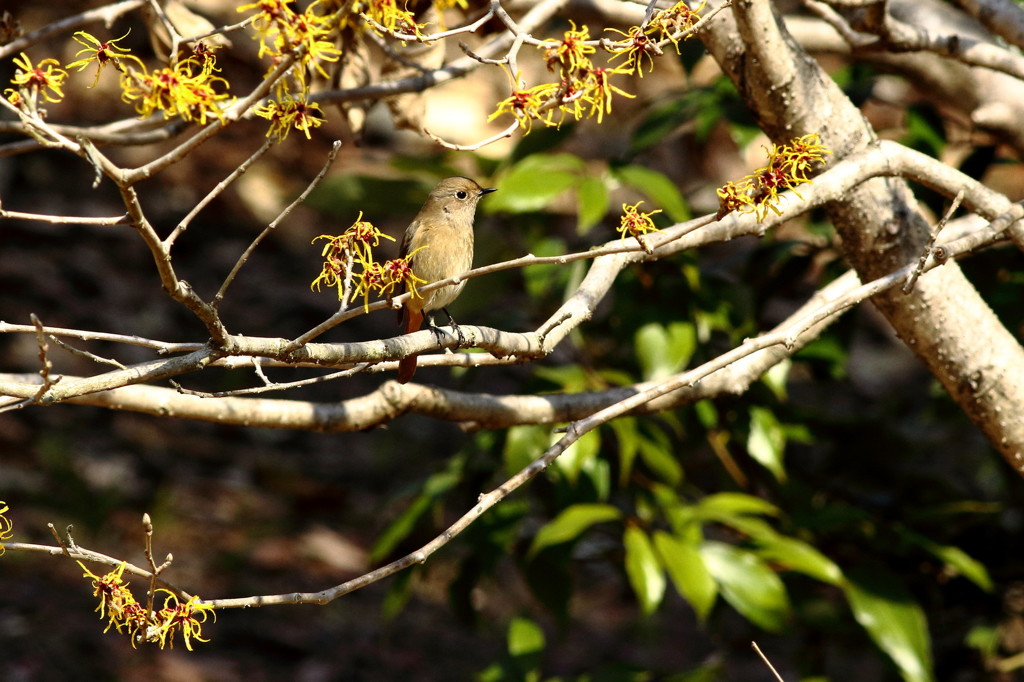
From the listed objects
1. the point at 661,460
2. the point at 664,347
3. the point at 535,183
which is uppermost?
the point at 535,183

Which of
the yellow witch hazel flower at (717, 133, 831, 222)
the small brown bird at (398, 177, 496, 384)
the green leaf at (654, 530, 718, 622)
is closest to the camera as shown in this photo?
the yellow witch hazel flower at (717, 133, 831, 222)

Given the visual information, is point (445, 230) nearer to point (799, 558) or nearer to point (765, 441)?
point (765, 441)

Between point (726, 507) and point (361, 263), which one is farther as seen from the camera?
point (726, 507)

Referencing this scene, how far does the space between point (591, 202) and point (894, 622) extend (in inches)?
57.8

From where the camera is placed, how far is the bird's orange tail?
208 centimetres

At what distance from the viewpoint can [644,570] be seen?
2.87m

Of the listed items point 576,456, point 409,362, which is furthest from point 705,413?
point 409,362

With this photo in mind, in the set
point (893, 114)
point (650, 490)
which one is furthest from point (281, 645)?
point (893, 114)

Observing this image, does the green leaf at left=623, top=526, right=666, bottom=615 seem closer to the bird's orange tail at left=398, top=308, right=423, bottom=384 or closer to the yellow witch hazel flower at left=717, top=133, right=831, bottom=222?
the bird's orange tail at left=398, top=308, right=423, bottom=384

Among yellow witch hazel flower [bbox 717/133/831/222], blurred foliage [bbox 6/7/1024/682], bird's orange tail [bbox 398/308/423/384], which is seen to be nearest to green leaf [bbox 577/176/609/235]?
blurred foliage [bbox 6/7/1024/682]

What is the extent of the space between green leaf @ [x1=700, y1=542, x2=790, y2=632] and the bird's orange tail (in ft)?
3.38

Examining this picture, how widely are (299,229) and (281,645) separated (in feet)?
13.2

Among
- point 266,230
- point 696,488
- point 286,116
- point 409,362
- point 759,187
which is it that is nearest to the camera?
point 286,116

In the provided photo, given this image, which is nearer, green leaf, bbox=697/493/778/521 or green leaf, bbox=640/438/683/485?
green leaf, bbox=697/493/778/521
